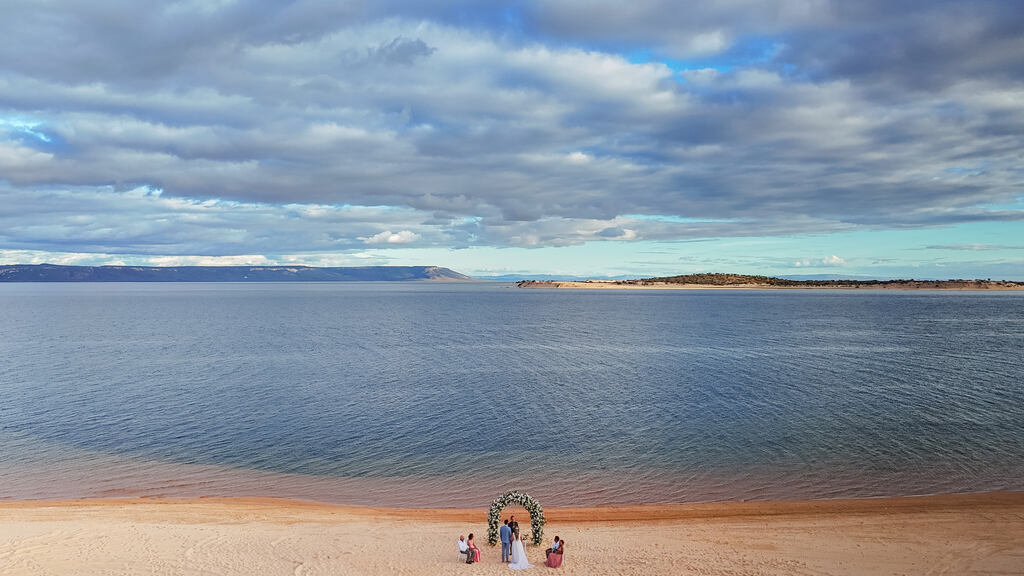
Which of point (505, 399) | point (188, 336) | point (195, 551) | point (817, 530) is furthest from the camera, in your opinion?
point (188, 336)

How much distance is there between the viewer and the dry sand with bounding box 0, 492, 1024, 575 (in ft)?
74.8

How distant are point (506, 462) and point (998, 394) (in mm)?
42119

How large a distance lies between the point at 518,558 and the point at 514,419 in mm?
25141

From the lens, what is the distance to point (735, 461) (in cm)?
3712

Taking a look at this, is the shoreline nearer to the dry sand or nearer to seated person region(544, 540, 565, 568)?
the dry sand

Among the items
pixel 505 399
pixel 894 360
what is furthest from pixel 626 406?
pixel 894 360

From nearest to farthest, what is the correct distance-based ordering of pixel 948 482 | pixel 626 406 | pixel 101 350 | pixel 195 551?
pixel 195 551 < pixel 948 482 < pixel 626 406 < pixel 101 350

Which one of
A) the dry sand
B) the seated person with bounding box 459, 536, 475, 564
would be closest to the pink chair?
the dry sand

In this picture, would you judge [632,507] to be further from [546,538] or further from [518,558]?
[518,558]

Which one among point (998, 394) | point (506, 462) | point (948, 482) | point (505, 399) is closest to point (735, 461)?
point (948, 482)

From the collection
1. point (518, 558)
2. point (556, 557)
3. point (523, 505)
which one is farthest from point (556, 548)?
point (523, 505)

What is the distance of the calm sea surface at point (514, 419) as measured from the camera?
34438 mm

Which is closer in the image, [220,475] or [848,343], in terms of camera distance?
[220,475]

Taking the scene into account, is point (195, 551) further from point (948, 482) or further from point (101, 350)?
point (101, 350)
